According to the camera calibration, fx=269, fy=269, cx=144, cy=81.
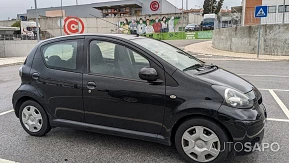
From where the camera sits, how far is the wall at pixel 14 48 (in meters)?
27.5

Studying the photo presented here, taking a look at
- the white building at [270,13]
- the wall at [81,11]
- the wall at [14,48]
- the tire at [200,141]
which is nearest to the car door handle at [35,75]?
the tire at [200,141]

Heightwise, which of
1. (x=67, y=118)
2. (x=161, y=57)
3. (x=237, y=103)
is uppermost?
(x=161, y=57)

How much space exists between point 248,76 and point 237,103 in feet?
23.3

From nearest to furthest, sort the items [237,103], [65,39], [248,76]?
[237,103]
[65,39]
[248,76]

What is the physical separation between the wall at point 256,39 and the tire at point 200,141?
15.4m

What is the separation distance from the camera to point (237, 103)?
3064 mm

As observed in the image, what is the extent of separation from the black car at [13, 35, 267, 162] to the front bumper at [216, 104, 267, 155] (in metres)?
0.01

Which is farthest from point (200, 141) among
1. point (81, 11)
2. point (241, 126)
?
point (81, 11)

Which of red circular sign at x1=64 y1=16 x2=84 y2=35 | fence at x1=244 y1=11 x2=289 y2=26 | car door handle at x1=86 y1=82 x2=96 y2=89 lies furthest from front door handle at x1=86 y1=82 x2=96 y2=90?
fence at x1=244 y1=11 x2=289 y2=26

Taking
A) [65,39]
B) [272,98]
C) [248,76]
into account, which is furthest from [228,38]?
[65,39]

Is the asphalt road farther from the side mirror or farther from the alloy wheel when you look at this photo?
the side mirror

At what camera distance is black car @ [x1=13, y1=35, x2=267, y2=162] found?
122 inches

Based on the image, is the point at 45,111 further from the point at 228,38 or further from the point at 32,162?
the point at 228,38

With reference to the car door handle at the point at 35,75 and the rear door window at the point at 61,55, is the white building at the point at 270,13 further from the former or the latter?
the car door handle at the point at 35,75
